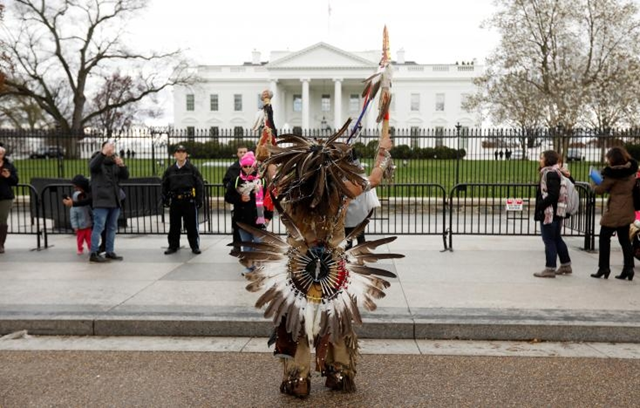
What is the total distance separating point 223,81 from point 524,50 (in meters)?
54.3

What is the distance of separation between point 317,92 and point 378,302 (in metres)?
73.9

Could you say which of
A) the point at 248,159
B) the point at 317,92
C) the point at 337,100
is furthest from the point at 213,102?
the point at 248,159

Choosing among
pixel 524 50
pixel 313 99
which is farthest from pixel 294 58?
pixel 524 50

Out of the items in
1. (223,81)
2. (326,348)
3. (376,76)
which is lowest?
(326,348)

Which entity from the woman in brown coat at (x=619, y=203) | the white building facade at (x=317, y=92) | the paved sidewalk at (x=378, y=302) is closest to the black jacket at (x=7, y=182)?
the paved sidewalk at (x=378, y=302)

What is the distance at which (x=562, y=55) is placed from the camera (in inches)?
1143

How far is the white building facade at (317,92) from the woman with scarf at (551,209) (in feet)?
214

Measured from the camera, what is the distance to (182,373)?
14.8 ft

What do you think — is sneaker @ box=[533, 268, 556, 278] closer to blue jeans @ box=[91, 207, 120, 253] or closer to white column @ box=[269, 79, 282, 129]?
blue jeans @ box=[91, 207, 120, 253]

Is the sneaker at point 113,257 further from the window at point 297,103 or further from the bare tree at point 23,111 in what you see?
the window at point 297,103

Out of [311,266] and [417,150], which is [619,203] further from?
[417,150]

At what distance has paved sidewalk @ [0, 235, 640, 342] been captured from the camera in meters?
5.40

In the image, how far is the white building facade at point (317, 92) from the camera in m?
72.3

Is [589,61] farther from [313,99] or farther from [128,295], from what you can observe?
[313,99]
